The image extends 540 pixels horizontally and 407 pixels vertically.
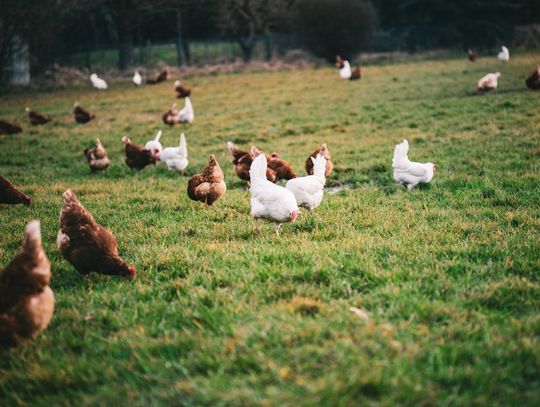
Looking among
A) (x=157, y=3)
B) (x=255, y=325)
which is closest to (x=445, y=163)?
(x=255, y=325)

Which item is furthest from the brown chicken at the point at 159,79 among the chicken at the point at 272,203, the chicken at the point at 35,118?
the chicken at the point at 272,203

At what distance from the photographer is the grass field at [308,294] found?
279cm

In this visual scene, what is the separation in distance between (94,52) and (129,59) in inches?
440

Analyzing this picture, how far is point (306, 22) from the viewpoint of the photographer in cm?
3562

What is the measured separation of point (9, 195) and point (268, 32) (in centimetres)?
3585

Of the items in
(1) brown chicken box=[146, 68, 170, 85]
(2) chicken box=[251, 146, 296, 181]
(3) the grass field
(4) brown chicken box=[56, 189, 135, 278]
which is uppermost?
(1) brown chicken box=[146, 68, 170, 85]

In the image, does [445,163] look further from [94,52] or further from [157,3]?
[94,52]

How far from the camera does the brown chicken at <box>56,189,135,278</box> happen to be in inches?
167

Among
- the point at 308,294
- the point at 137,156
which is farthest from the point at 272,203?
the point at 137,156

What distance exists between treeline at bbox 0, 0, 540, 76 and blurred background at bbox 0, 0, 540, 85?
0.25 ft

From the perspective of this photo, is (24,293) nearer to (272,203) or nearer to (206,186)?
(272,203)

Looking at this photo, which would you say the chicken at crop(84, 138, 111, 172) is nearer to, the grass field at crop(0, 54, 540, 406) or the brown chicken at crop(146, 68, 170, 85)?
the grass field at crop(0, 54, 540, 406)

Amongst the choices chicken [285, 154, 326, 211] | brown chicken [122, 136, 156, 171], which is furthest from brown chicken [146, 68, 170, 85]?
chicken [285, 154, 326, 211]

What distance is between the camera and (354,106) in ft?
53.9
